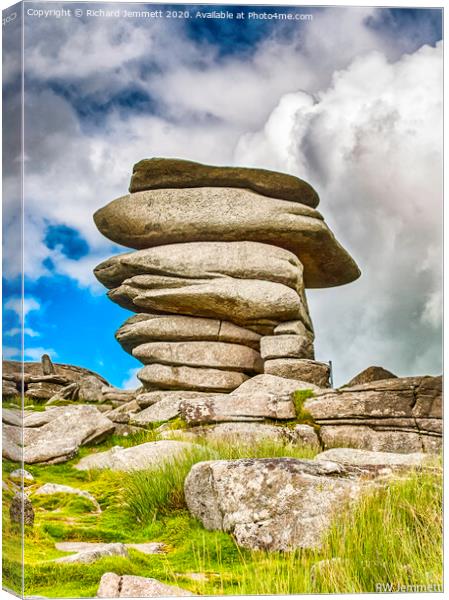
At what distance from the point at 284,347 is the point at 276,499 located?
8.50 metres

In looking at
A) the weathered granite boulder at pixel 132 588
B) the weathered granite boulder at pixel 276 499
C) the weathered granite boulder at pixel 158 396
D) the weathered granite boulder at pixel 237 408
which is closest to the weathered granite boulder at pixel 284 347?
the weathered granite boulder at pixel 158 396

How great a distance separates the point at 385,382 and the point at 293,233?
4895 millimetres

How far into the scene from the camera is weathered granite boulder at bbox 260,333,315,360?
54.6 ft

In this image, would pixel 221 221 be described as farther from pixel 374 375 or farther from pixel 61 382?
pixel 374 375

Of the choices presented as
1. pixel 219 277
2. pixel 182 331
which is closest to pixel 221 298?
pixel 219 277

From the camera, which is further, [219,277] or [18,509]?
[219,277]

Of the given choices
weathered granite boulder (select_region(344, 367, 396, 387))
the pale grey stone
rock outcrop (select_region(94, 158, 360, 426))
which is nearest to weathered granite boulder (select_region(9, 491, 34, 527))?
the pale grey stone

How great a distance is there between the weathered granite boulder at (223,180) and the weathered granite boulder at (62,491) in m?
5.63

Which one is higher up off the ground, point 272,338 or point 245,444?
point 272,338

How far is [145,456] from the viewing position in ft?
35.8

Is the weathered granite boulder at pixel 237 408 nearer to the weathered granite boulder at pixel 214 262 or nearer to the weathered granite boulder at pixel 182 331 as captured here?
the weathered granite boulder at pixel 182 331

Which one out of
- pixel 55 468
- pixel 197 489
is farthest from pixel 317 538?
pixel 55 468

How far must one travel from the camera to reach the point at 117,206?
13.7 metres

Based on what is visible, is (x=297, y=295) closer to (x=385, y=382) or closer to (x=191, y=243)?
(x=191, y=243)
